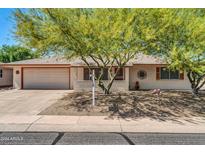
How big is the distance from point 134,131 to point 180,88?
52.5 ft

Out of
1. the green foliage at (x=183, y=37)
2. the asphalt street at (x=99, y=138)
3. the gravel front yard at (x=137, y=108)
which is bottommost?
the asphalt street at (x=99, y=138)

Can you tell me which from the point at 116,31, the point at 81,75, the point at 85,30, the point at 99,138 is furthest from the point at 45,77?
the point at 99,138

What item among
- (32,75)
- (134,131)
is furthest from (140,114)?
(32,75)

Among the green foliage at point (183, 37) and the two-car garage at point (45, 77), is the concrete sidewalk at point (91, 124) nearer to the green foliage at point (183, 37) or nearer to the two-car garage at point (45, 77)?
the green foliage at point (183, 37)

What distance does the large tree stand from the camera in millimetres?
11891

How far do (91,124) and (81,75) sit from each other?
13.3 metres

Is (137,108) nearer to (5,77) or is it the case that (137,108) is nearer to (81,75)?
(81,75)

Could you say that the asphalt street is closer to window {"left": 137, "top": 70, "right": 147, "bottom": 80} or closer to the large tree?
the large tree

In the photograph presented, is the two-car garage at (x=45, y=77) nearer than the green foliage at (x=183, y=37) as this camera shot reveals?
No

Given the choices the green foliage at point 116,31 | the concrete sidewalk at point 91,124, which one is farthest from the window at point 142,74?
the concrete sidewalk at point 91,124

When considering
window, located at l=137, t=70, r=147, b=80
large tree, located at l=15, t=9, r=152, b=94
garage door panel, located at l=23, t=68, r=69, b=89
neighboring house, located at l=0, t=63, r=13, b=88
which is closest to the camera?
large tree, located at l=15, t=9, r=152, b=94

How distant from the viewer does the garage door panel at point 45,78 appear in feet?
82.7

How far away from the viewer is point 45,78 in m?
25.4

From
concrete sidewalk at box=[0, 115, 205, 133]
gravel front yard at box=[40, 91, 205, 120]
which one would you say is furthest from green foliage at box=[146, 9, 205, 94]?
concrete sidewalk at box=[0, 115, 205, 133]
